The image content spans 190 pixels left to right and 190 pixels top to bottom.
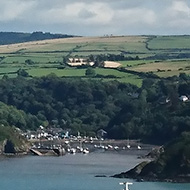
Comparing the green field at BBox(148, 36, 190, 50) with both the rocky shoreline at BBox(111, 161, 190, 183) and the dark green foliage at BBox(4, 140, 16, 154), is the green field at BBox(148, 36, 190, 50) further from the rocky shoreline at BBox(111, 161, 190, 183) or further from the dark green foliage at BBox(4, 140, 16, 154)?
the rocky shoreline at BBox(111, 161, 190, 183)

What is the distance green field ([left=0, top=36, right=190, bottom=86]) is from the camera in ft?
452

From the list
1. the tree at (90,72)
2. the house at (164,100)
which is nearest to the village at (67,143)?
the house at (164,100)

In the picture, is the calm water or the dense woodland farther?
the dense woodland

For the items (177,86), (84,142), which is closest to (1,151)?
(84,142)

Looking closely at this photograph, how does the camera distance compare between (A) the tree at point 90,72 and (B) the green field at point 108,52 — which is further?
(B) the green field at point 108,52

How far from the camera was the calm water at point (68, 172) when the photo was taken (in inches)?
2749

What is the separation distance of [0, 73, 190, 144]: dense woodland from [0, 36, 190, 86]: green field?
2.86 metres

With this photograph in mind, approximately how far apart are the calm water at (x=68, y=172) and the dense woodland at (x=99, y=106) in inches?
580

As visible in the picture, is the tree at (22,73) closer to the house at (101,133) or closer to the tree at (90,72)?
the tree at (90,72)

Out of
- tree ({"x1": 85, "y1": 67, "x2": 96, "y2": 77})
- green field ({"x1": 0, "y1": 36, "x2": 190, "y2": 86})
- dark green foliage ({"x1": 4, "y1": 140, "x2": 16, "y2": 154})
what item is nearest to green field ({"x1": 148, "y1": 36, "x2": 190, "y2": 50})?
green field ({"x1": 0, "y1": 36, "x2": 190, "y2": 86})

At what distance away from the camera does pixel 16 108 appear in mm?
131125

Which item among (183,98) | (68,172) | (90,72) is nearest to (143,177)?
(68,172)

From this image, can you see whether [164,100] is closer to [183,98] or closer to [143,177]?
[183,98]

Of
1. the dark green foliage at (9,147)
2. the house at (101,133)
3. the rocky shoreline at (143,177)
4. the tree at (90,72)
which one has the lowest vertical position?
the rocky shoreline at (143,177)
